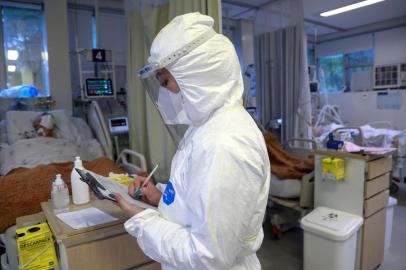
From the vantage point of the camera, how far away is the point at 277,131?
4039mm

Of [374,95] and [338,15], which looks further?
[374,95]

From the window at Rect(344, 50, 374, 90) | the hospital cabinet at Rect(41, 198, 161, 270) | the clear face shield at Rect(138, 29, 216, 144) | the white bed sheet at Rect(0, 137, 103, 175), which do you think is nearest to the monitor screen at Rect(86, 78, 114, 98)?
the white bed sheet at Rect(0, 137, 103, 175)

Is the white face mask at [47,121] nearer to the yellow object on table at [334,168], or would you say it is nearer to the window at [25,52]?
the window at [25,52]

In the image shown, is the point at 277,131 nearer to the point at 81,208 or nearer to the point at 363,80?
the point at 363,80

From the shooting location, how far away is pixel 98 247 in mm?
1203

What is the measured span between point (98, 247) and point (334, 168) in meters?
1.60

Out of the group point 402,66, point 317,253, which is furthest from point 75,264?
point 402,66

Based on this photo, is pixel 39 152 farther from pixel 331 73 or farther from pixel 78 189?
pixel 331 73

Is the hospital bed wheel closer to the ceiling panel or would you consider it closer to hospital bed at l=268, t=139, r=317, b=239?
hospital bed at l=268, t=139, r=317, b=239

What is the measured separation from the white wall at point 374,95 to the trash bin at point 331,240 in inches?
145

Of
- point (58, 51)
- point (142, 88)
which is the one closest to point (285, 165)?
point (142, 88)

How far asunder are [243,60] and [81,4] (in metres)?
2.37

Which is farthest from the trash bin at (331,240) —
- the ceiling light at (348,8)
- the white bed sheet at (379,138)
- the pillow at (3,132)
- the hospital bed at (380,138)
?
the ceiling light at (348,8)

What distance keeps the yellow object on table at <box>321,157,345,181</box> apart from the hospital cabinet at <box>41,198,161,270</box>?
4.42 feet
